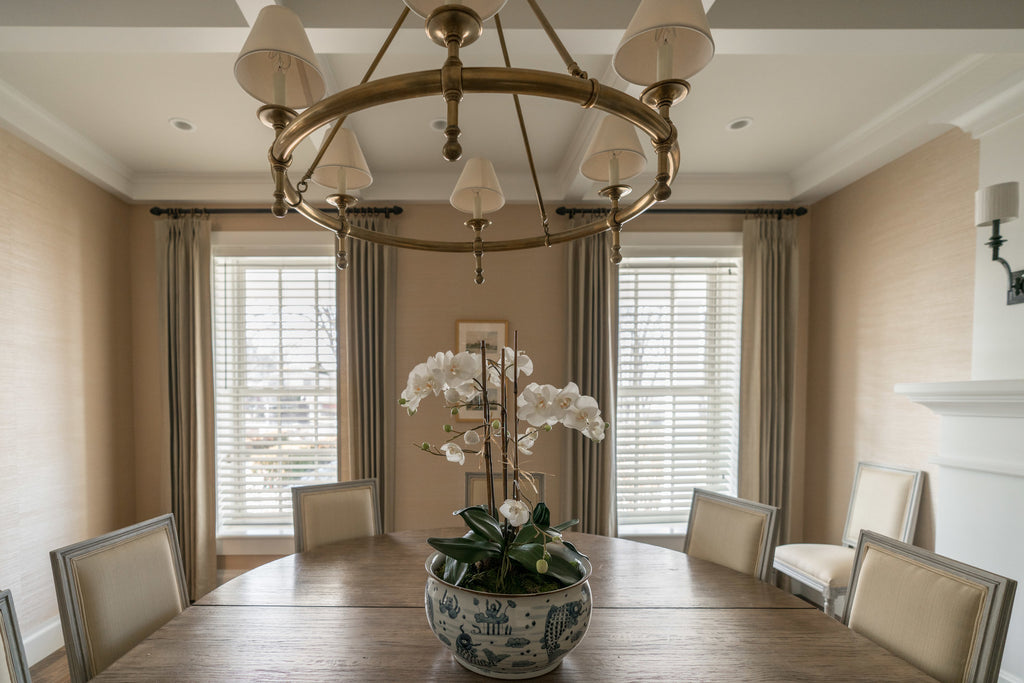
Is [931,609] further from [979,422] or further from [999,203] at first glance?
[999,203]

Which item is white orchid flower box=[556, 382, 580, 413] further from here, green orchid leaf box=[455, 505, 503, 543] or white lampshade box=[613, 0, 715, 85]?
white lampshade box=[613, 0, 715, 85]

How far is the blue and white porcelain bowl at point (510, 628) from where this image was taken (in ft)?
3.51

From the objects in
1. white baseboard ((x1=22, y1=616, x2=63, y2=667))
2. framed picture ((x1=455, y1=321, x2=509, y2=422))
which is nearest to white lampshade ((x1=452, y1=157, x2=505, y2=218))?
framed picture ((x1=455, y1=321, x2=509, y2=422))

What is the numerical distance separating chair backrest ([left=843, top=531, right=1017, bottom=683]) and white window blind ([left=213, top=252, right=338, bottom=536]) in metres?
3.06

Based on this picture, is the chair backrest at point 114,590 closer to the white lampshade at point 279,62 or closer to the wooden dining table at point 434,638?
the wooden dining table at point 434,638

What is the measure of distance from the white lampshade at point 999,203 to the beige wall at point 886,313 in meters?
0.47

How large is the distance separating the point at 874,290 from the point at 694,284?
1.05 meters

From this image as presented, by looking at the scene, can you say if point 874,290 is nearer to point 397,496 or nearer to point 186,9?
point 397,496

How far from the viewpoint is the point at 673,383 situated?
3.71 meters

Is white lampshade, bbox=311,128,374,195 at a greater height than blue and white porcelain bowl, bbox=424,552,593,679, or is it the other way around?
white lampshade, bbox=311,128,374,195

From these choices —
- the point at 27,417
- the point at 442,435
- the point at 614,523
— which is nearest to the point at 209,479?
the point at 27,417

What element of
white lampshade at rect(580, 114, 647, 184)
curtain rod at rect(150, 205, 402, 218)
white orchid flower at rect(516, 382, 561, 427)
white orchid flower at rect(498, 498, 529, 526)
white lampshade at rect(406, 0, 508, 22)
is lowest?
white orchid flower at rect(498, 498, 529, 526)

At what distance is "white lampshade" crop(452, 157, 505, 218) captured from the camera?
5.70ft

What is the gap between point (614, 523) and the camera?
349 centimetres
